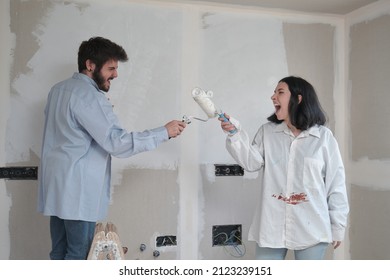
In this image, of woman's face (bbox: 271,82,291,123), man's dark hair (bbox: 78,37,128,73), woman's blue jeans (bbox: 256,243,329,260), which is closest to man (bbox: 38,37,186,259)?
man's dark hair (bbox: 78,37,128,73)

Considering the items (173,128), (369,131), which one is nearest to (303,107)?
(173,128)

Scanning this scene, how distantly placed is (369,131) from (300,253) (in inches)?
50.9

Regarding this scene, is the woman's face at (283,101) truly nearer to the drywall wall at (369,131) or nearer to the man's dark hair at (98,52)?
the man's dark hair at (98,52)

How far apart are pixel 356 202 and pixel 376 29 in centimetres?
128

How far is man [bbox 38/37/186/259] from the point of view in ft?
6.13

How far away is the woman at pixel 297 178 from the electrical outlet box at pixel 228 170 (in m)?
0.74

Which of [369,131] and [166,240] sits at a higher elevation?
[369,131]

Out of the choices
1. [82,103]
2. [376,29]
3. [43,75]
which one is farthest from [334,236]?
[43,75]

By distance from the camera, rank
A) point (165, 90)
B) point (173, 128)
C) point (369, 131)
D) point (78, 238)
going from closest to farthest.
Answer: point (78, 238) < point (173, 128) < point (165, 90) < point (369, 131)

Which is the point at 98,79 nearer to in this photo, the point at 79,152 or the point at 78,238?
the point at 79,152

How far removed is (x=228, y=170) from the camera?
2883 mm

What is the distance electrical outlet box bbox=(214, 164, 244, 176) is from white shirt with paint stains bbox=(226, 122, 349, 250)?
778 mm

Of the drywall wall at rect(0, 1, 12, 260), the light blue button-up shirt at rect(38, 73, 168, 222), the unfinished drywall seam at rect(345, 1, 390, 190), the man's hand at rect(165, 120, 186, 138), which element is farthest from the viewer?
the unfinished drywall seam at rect(345, 1, 390, 190)

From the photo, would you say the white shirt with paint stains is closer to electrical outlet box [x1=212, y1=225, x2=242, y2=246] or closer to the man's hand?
the man's hand
